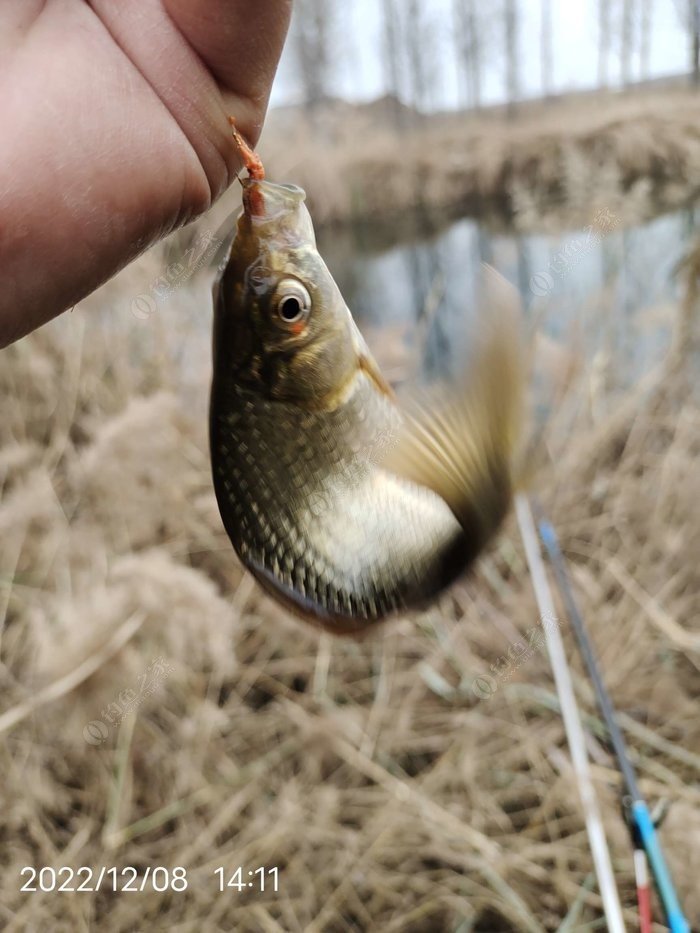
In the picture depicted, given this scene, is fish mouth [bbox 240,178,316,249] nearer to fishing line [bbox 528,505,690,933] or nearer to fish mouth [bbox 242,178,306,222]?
fish mouth [bbox 242,178,306,222]

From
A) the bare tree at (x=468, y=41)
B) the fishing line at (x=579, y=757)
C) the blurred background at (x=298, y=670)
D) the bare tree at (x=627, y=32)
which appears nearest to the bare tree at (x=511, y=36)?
the bare tree at (x=468, y=41)

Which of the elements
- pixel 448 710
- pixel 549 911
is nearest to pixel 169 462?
pixel 448 710

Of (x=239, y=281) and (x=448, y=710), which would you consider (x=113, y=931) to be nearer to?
(x=448, y=710)

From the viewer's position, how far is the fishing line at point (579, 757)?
166 cm

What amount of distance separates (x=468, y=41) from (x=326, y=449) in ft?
42.9

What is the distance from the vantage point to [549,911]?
1903 mm

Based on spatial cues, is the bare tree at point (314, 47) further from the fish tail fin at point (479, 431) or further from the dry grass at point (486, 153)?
the fish tail fin at point (479, 431)

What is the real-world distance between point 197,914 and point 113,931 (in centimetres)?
21

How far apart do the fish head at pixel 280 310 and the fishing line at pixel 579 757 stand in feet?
2.84

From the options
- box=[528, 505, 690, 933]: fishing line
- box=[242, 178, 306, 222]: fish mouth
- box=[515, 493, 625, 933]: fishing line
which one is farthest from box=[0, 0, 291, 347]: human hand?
box=[528, 505, 690, 933]: fishing line
